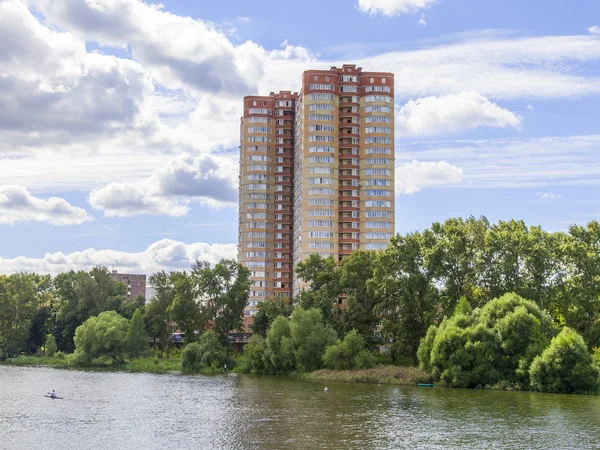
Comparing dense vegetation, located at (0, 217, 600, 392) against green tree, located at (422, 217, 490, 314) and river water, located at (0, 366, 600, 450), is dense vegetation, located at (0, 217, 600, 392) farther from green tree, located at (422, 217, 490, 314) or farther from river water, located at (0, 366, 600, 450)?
river water, located at (0, 366, 600, 450)

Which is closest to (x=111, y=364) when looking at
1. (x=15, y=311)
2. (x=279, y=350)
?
(x=15, y=311)

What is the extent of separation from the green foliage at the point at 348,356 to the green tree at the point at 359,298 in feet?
48.8

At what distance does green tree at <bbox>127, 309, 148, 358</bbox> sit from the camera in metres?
147

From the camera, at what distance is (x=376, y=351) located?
139 meters

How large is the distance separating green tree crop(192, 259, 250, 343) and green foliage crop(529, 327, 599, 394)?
76.5 meters

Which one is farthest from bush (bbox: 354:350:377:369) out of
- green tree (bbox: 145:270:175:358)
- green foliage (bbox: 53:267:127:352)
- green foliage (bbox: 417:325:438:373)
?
green foliage (bbox: 53:267:127:352)

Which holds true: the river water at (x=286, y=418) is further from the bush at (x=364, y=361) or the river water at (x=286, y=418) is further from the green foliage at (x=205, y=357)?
the green foliage at (x=205, y=357)

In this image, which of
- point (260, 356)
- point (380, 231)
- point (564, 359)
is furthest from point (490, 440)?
point (380, 231)

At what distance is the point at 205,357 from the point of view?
13550 centimetres

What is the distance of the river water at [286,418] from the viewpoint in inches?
2060

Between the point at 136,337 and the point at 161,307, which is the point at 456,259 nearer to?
the point at 136,337

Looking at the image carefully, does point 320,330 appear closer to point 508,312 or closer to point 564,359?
point 508,312

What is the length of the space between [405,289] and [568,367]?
34.7m

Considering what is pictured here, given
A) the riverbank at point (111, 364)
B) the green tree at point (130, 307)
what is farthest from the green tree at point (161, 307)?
the riverbank at point (111, 364)
